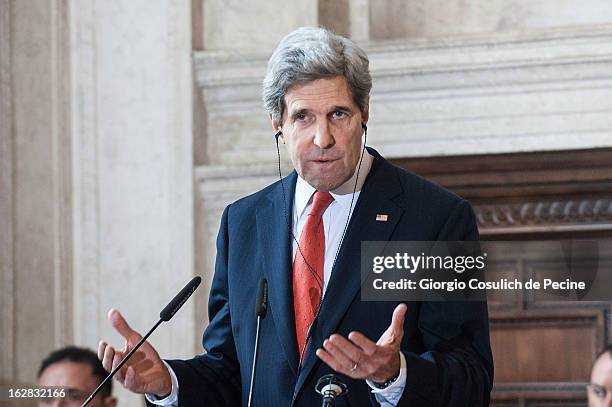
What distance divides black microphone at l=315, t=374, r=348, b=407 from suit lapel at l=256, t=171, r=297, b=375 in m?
0.11

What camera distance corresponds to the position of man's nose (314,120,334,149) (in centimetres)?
267

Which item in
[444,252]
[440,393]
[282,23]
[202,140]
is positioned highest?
[282,23]

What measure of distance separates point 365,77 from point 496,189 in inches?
80.9

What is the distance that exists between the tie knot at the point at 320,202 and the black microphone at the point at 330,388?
41 centimetres

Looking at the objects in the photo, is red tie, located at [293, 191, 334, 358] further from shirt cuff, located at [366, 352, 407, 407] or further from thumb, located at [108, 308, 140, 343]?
thumb, located at [108, 308, 140, 343]

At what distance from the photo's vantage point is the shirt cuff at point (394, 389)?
7.88 feet

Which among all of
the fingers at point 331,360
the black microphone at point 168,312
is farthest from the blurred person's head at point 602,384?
the black microphone at point 168,312

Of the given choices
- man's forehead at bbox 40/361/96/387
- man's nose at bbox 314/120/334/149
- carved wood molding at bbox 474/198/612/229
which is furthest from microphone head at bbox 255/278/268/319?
carved wood molding at bbox 474/198/612/229

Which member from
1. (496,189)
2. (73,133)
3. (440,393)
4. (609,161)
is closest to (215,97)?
(73,133)

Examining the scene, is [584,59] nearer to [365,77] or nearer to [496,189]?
[496,189]

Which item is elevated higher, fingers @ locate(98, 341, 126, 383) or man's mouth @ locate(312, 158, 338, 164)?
man's mouth @ locate(312, 158, 338, 164)

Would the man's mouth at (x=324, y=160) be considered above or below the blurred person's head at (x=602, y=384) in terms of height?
above

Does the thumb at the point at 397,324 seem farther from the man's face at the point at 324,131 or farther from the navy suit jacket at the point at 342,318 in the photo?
the man's face at the point at 324,131

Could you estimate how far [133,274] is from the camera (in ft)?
16.0
